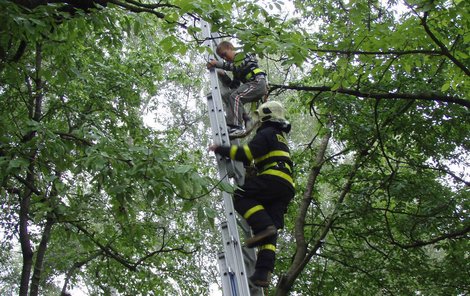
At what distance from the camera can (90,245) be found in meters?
5.50

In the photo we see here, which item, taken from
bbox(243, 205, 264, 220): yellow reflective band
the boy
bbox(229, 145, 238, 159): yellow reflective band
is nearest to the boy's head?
the boy

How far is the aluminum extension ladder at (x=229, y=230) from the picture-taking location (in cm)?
373

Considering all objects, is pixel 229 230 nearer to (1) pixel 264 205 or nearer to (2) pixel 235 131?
(1) pixel 264 205

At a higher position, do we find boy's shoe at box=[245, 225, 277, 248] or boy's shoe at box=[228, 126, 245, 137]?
boy's shoe at box=[228, 126, 245, 137]

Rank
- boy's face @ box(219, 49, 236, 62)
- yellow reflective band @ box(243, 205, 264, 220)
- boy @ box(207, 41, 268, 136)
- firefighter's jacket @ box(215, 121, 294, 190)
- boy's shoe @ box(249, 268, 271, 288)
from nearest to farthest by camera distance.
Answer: boy's shoe @ box(249, 268, 271, 288), yellow reflective band @ box(243, 205, 264, 220), firefighter's jacket @ box(215, 121, 294, 190), boy @ box(207, 41, 268, 136), boy's face @ box(219, 49, 236, 62)

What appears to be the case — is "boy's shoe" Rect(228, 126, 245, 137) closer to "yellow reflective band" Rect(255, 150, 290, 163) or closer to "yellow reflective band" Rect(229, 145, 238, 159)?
"yellow reflective band" Rect(255, 150, 290, 163)

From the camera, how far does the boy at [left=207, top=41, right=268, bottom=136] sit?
4842mm

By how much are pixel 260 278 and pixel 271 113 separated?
58.5 inches

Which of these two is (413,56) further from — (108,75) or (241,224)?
(108,75)

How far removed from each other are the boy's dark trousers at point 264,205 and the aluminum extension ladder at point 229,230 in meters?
0.12

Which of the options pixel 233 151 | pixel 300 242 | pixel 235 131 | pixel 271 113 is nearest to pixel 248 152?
pixel 233 151

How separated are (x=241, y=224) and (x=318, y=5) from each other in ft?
17.1

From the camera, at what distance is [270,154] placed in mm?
4516

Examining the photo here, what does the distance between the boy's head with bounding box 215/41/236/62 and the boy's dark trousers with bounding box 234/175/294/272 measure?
1.35m
